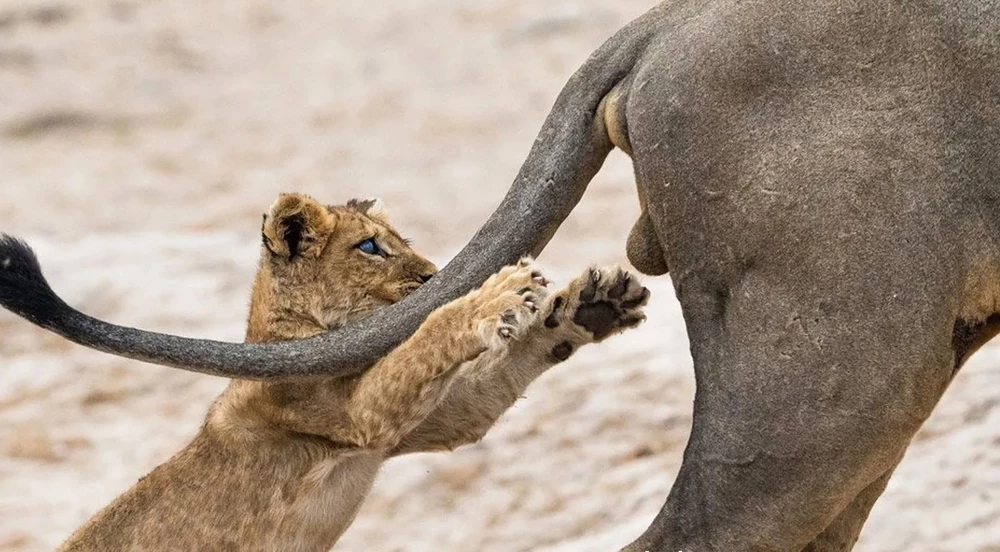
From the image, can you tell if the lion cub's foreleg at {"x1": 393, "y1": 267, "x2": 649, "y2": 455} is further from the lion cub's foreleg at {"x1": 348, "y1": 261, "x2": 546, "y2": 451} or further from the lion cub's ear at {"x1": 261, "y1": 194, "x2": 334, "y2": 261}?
the lion cub's ear at {"x1": 261, "y1": 194, "x2": 334, "y2": 261}

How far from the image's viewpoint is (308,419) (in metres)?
3.91

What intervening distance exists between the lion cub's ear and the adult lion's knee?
84 cm

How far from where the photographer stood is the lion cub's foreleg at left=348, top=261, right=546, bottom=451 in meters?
3.54

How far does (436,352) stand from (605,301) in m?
0.40

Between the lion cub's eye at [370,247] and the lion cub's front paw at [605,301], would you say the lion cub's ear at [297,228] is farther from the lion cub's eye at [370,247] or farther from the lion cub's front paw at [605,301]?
the lion cub's front paw at [605,301]

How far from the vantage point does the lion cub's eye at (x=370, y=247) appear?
13.6 feet

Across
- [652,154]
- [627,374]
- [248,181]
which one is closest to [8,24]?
[248,181]

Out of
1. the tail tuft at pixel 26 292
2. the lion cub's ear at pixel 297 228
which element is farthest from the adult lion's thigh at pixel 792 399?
the tail tuft at pixel 26 292

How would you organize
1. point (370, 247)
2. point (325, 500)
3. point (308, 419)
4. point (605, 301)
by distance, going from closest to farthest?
point (605, 301), point (308, 419), point (325, 500), point (370, 247)

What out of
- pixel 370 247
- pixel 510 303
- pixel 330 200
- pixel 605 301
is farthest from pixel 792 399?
pixel 330 200

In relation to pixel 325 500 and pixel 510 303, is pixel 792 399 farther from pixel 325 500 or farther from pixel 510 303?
pixel 325 500

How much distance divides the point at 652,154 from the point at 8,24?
28.0 ft

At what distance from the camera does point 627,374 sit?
5.72 m

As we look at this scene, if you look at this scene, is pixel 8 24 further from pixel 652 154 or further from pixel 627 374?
pixel 652 154
